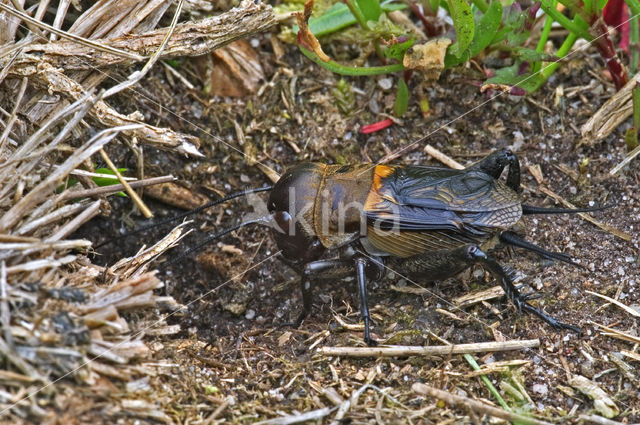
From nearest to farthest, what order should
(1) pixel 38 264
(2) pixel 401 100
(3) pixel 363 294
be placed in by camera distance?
(1) pixel 38 264, (3) pixel 363 294, (2) pixel 401 100

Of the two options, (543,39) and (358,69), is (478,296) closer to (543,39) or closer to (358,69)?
(358,69)

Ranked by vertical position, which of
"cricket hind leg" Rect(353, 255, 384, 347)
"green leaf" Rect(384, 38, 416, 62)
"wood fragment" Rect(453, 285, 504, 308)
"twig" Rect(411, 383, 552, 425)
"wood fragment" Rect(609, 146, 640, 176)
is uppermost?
"green leaf" Rect(384, 38, 416, 62)

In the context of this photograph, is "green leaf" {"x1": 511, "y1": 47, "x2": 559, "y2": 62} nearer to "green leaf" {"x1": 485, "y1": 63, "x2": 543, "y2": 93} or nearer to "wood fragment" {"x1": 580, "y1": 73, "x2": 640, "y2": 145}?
"green leaf" {"x1": 485, "y1": 63, "x2": 543, "y2": 93}

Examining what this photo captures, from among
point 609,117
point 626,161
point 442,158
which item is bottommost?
point 626,161

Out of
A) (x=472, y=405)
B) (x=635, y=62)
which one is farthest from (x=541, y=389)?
(x=635, y=62)

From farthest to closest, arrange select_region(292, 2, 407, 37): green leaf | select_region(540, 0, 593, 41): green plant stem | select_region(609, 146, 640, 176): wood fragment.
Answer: select_region(292, 2, 407, 37): green leaf, select_region(609, 146, 640, 176): wood fragment, select_region(540, 0, 593, 41): green plant stem

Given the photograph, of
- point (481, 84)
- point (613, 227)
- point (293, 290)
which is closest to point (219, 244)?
point (293, 290)

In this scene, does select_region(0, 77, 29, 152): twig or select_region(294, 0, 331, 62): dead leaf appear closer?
select_region(0, 77, 29, 152): twig

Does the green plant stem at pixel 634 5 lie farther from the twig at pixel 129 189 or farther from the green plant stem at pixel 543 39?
the twig at pixel 129 189

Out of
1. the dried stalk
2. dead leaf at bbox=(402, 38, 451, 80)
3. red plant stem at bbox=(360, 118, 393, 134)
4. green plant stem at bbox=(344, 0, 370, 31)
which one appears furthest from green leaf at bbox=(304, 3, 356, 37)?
red plant stem at bbox=(360, 118, 393, 134)
